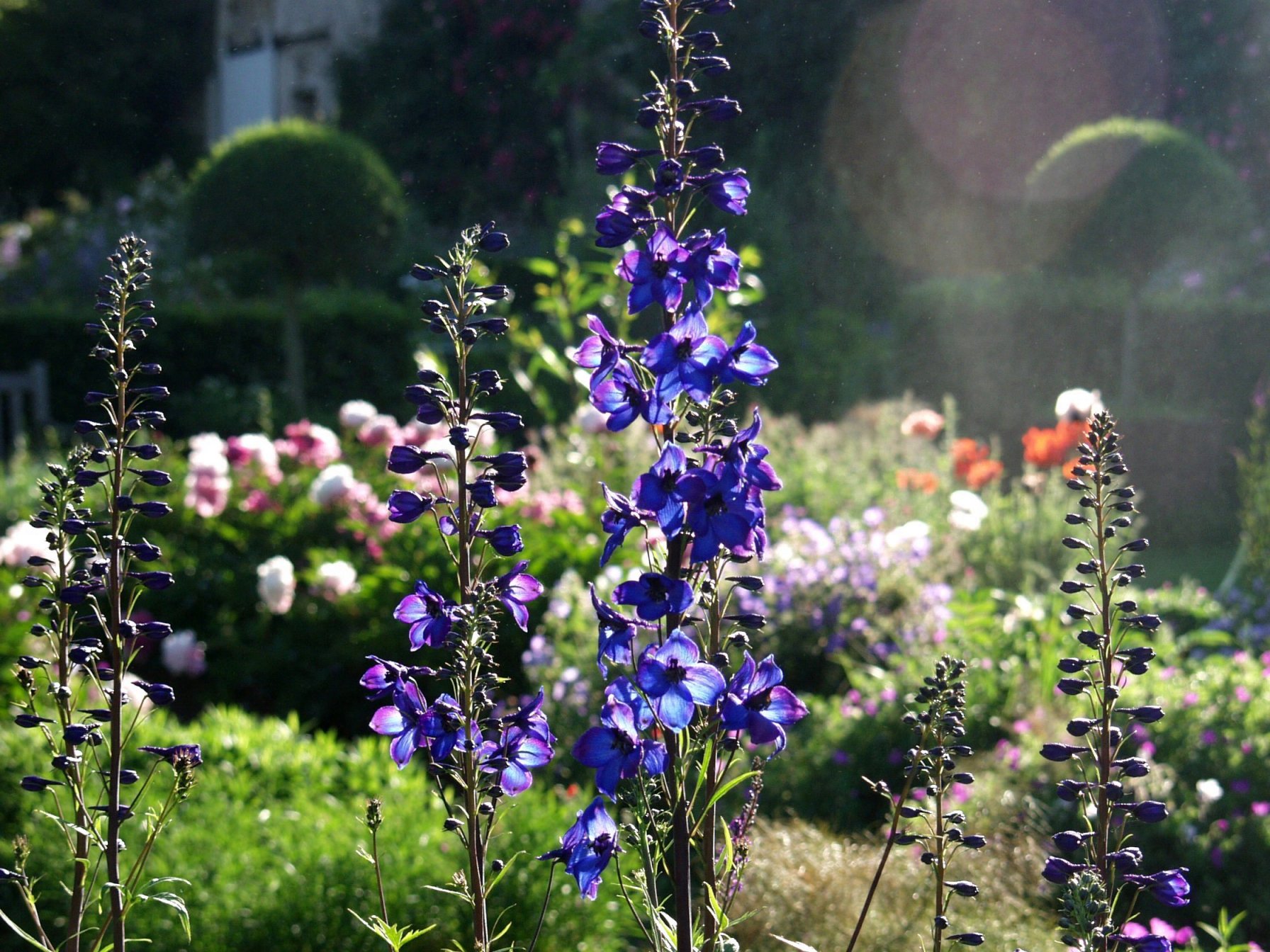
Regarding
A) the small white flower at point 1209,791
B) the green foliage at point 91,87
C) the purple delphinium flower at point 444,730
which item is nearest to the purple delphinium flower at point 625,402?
the purple delphinium flower at point 444,730

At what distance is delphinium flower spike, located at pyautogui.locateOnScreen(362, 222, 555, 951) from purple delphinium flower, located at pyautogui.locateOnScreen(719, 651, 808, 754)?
0.73 ft

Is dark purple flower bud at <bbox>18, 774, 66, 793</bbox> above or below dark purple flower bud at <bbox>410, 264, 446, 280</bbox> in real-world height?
below

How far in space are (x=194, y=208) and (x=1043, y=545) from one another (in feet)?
24.9

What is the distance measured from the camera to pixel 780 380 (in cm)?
1179

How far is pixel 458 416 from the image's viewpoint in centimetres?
137

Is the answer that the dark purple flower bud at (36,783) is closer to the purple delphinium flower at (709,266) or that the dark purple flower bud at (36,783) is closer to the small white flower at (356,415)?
the purple delphinium flower at (709,266)

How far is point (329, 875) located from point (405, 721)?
170 cm

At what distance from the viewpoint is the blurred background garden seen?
3.42 m

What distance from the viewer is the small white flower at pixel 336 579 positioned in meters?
5.10

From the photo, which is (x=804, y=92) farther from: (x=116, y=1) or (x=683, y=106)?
(x=116, y=1)

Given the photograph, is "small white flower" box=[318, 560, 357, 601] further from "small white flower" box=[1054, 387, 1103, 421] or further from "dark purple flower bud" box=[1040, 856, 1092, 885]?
"dark purple flower bud" box=[1040, 856, 1092, 885]

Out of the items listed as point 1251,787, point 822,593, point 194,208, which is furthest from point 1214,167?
point 194,208

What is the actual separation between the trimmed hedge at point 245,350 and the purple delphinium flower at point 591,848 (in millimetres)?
10663

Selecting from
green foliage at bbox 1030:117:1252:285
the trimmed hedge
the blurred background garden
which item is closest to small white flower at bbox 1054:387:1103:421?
the blurred background garden
